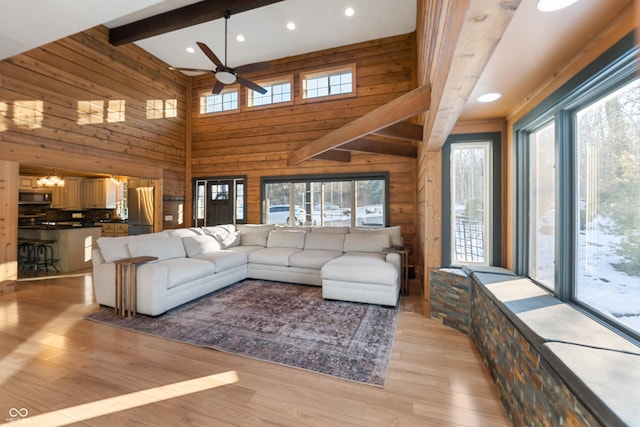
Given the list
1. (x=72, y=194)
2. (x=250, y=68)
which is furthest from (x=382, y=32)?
(x=72, y=194)

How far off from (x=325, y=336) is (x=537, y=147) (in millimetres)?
2714

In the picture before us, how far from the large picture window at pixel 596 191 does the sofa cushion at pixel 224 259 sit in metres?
3.94

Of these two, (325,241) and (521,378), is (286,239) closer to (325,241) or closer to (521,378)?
(325,241)

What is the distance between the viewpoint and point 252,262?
4.92 meters

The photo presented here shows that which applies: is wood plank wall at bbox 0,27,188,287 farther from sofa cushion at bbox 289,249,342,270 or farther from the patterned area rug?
sofa cushion at bbox 289,249,342,270

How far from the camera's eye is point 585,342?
132 centimetres

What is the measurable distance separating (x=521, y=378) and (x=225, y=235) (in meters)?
5.13

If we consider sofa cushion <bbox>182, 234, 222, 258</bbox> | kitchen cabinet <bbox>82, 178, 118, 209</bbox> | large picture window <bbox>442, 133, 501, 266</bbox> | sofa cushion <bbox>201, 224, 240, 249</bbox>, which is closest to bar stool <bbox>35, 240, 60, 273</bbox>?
kitchen cabinet <bbox>82, 178, 118, 209</bbox>

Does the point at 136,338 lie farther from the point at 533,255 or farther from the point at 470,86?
the point at 533,255

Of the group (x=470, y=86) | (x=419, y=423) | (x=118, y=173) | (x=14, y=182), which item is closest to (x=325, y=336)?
(x=419, y=423)

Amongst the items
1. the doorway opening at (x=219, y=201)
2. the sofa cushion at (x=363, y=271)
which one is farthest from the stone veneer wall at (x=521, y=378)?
the doorway opening at (x=219, y=201)

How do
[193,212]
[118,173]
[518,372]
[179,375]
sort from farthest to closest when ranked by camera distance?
1. [193,212]
2. [118,173]
3. [179,375]
4. [518,372]

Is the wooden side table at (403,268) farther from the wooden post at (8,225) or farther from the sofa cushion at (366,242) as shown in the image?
the wooden post at (8,225)

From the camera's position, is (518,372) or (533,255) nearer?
(518,372)
